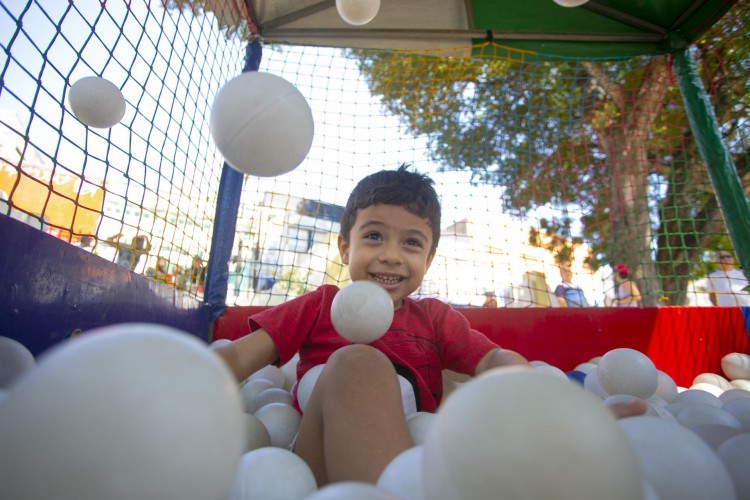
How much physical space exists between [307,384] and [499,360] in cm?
53

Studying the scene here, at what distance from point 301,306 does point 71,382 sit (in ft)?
3.27

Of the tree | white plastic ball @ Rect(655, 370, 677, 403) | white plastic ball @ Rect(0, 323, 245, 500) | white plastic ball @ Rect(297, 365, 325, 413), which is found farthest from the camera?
the tree

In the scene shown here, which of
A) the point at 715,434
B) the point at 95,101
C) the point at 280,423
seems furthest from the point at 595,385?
the point at 95,101

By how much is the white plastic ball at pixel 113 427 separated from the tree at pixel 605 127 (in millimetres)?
2747

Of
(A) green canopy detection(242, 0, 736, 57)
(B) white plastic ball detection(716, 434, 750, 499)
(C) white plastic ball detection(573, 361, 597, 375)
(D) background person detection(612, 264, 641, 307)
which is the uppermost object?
(A) green canopy detection(242, 0, 736, 57)

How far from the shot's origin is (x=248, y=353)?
3.93 ft

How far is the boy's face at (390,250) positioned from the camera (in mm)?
1428

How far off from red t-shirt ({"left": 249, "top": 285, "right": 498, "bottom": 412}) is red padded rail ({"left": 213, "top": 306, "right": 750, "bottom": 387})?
0.79 metres

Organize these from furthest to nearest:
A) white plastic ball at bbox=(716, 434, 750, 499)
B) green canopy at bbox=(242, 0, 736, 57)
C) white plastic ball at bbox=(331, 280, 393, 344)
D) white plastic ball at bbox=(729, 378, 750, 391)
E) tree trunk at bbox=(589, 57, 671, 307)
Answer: tree trunk at bbox=(589, 57, 671, 307), green canopy at bbox=(242, 0, 736, 57), white plastic ball at bbox=(729, 378, 750, 391), white plastic ball at bbox=(331, 280, 393, 344), white plastic ball at bbox=(716, 434, 750, 499)

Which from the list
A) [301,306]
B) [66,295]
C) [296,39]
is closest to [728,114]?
[296,39]

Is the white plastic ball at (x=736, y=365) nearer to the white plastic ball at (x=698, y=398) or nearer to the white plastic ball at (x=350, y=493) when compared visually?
the white plastic ball at (x=698, y=398)

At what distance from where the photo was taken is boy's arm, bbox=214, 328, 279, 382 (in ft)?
3.75

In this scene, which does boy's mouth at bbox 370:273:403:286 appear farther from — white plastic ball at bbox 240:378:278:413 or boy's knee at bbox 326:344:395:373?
white plastic ball at bbox 240:378:278:413

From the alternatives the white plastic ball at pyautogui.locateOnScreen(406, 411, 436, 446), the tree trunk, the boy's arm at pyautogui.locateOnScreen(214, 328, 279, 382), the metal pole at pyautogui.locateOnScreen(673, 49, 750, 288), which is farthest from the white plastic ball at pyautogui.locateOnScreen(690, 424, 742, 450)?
the tree trunk
